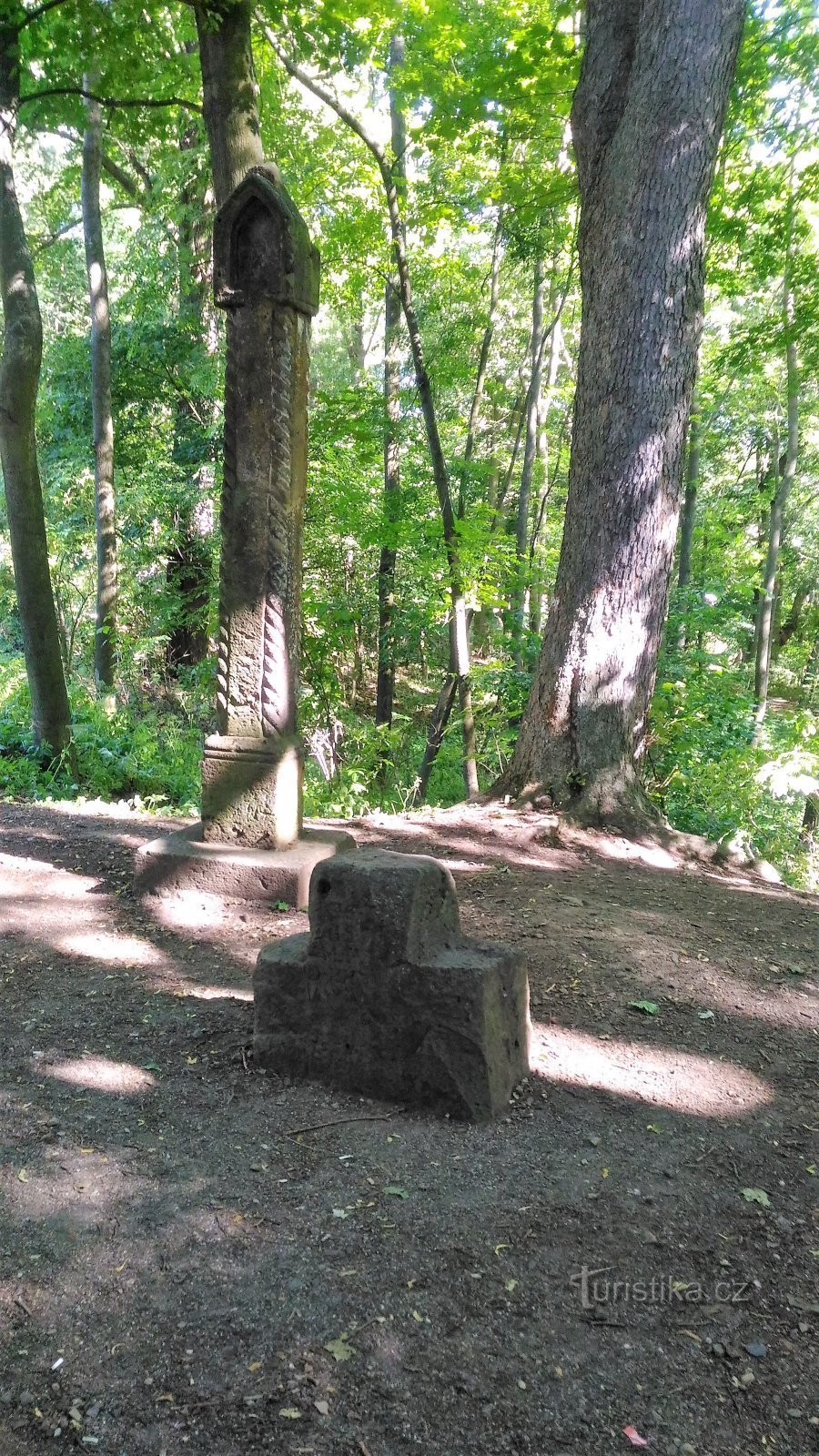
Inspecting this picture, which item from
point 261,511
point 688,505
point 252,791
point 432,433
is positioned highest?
point 688,505

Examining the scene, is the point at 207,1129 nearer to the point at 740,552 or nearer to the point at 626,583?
the point at 626,583

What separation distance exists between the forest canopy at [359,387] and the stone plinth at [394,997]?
10.7 feet

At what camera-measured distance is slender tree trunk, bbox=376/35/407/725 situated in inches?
448

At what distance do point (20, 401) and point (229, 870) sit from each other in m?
6.17

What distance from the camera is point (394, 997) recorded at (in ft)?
9.94

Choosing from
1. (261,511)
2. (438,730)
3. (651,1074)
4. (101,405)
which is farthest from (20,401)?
(651,1074)

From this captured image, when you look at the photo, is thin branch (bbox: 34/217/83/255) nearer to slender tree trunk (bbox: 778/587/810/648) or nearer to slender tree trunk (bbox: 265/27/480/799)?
slender tree trunk (bbox: 265/27/480/799)

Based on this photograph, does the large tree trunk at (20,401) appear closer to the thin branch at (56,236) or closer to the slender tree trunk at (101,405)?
the slender tree trunk at (101,405)

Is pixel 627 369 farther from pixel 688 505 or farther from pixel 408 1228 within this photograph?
pixel 688 505

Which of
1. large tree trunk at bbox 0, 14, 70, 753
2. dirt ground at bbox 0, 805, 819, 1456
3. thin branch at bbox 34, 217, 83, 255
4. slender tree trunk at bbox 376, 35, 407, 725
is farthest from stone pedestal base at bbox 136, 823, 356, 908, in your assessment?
thin branch at bbox 34, 217, 83, 255

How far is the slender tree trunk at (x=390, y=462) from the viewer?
11.4m

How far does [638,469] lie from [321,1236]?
198 inches

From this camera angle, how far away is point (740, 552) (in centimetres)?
2306

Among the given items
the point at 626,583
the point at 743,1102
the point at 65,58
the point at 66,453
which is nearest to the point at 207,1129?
the point at 743,1102
